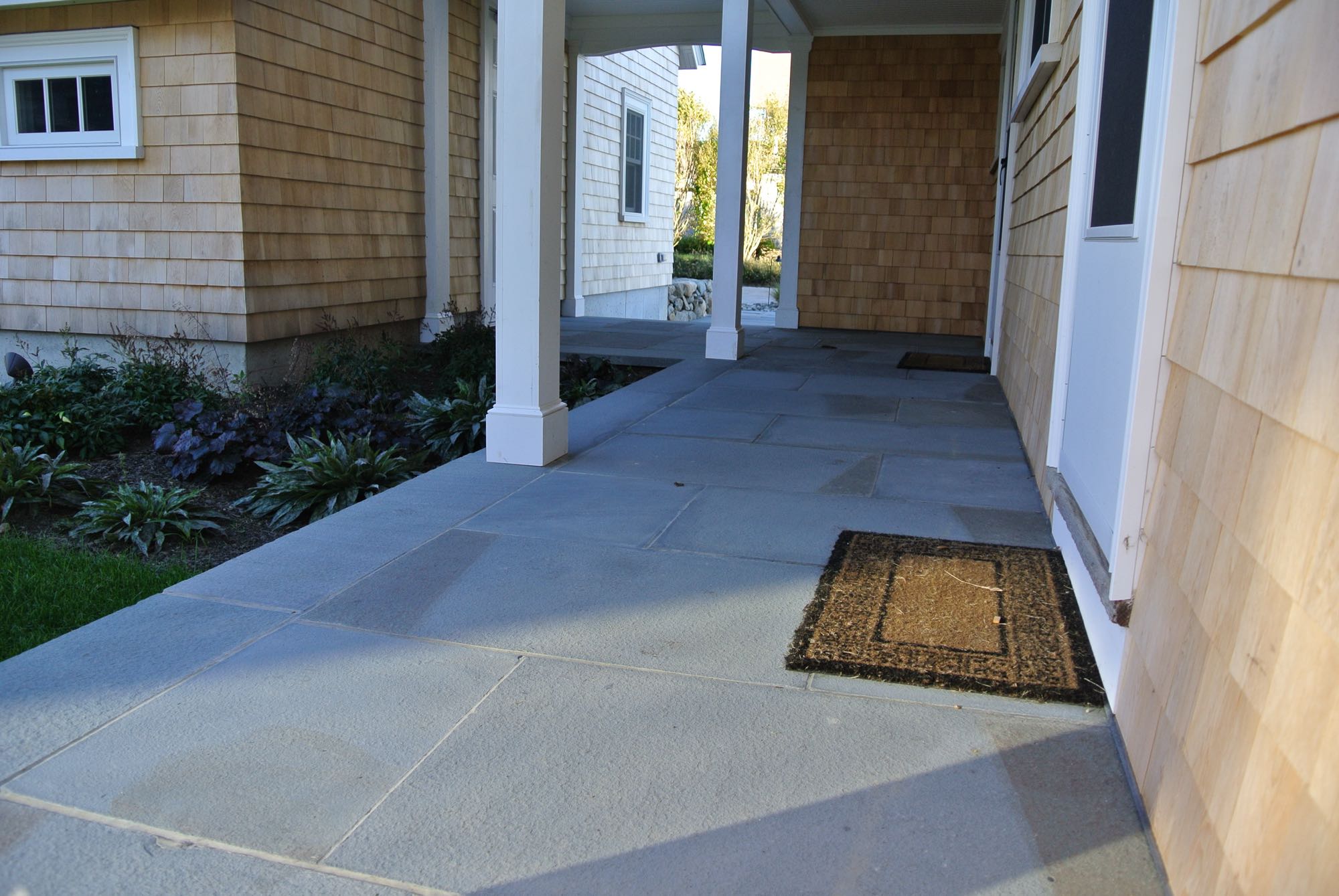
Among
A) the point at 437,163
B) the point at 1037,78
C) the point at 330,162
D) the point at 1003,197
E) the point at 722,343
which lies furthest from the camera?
the point at 437,163

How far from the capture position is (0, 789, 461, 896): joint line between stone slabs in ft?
5.28

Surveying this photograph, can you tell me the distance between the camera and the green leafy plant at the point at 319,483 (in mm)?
4250

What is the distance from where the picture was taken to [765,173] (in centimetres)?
2311

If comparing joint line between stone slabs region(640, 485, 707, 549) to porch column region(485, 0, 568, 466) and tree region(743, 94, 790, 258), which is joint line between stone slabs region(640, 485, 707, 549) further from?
tree region(743, 94, 790, 258)

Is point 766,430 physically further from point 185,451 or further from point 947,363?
point 947,363

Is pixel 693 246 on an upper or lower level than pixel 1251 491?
upper

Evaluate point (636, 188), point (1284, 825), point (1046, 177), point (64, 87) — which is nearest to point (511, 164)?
point (1046, 177)

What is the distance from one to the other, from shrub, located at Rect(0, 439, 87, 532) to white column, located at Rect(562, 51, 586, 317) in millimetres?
6511

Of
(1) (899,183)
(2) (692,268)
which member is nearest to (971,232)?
(1) (899,183)

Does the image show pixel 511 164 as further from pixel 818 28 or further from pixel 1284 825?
pixel 818 28

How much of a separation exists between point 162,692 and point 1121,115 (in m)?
2.78

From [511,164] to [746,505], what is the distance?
1607 mm

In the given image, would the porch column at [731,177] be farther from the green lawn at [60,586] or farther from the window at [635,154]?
the window at [635,154]

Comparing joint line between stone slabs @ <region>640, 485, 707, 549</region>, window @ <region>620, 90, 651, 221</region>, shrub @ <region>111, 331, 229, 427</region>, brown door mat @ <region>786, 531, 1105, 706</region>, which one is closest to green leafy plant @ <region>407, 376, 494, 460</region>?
shrub @ <region>111, 331, 229, 427</region>
